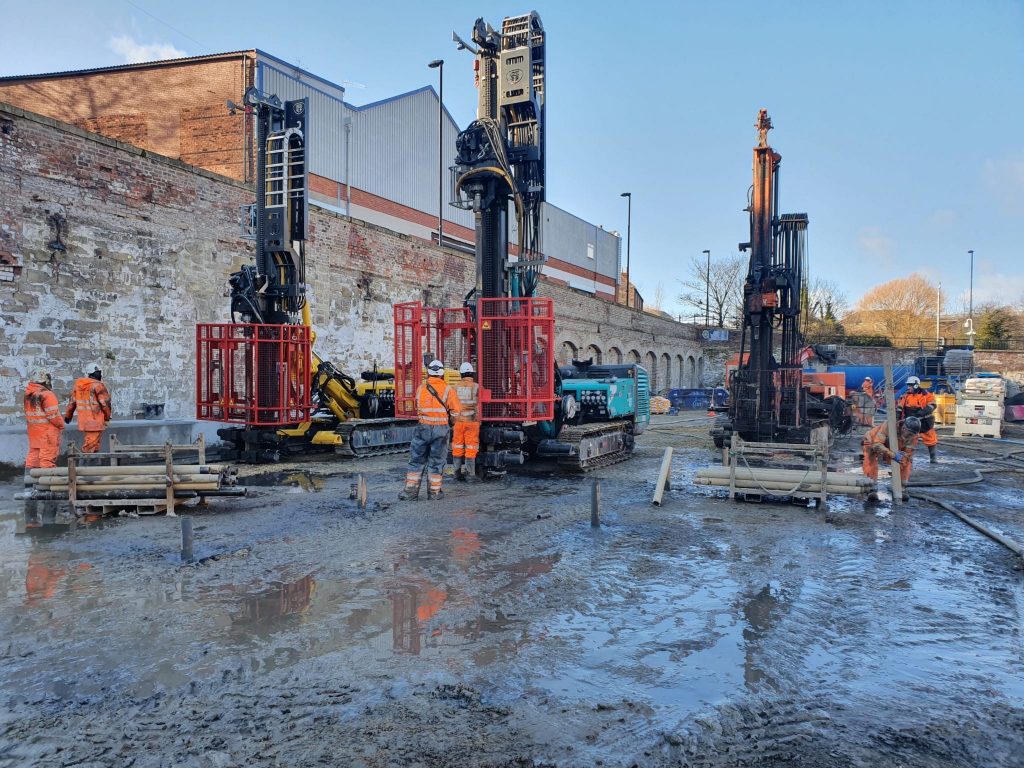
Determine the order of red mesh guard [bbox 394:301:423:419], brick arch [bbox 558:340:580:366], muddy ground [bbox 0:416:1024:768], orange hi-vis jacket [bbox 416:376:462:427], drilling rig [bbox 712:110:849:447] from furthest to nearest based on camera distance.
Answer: brick arch [bbox 558:340:580:366] < drilling rig [bbox 712:110:849:447] < red mesh guard [bbox 394:301:423:419] < orange hi-vis jacket [bbox 416:376:462:427] < muddy ground [bbox 0:416:1024:768]

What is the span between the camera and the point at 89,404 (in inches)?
430

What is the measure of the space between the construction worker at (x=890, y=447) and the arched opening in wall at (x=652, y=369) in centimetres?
3090

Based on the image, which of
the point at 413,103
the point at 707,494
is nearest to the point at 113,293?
the point at 707,494

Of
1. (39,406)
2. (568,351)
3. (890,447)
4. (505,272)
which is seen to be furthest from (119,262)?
(568,351)

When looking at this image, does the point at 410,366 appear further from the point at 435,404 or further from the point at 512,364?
the point at 435,404

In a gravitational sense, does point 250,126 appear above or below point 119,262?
above

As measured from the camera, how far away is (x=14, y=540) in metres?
7.26

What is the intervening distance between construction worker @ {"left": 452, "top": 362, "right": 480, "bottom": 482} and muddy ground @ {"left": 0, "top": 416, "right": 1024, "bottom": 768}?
2.16 m

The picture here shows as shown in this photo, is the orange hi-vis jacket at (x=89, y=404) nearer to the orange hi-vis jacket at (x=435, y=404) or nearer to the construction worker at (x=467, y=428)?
the orange hi-vis jacket at (x=435, y=404)

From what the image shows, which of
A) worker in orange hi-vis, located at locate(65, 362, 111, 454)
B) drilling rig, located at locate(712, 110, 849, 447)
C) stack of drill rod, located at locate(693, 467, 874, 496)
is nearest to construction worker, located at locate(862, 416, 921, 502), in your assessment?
stack of drill rod, located at locate(693, 467, 874, 496)

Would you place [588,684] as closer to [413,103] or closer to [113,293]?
[113,293]

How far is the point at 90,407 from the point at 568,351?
23.7 m

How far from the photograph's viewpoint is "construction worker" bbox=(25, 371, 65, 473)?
380 inches

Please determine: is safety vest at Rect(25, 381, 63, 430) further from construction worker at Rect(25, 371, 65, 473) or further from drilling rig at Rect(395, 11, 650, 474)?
drilling rig at Rect(395, 11, 650, 474)
